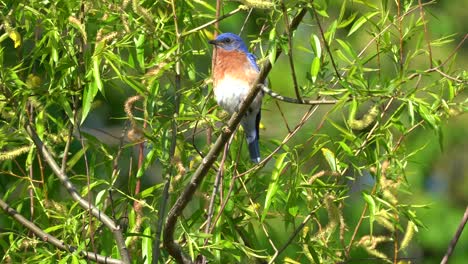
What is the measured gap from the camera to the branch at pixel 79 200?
3910 millimetres

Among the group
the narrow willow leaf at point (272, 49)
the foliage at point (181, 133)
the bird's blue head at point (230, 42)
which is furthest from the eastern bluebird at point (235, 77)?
the narrow willow leaf at point (272, 49)

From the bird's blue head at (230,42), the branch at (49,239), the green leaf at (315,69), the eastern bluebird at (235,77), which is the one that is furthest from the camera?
the bird's blue head at (230,42)

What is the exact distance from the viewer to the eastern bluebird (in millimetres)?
4863

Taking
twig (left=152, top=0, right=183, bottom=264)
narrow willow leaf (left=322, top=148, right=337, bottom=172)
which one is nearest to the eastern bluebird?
twig (left=152, top=0, right=183, bottom=264)

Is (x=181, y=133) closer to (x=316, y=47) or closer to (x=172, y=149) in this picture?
(x=172, y=149)

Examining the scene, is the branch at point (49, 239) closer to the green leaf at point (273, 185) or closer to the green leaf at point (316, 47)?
the green leaf at point (273, 185)

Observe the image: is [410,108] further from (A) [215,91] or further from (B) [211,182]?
(A) [215,91]

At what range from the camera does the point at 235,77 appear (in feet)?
17.3

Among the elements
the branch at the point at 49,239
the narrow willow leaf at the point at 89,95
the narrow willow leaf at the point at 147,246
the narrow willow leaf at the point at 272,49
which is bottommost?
the branch at the point at 49,239

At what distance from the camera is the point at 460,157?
994 centimetres

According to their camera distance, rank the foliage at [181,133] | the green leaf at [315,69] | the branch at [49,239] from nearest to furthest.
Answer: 1. the green leaf at [315,69]
2. the foliage at [181,133]
3. the branch at [49,239]

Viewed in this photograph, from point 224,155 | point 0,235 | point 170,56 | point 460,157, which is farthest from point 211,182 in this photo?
A: point 460,157

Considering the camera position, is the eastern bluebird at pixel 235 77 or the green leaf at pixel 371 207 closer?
the green leaf at pixel 371 207

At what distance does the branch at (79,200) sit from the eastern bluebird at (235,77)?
92 cm
